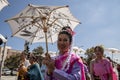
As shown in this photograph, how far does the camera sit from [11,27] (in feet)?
29.4

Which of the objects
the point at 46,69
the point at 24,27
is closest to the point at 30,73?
the point at 24,27

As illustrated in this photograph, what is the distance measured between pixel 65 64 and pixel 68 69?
0.08 m

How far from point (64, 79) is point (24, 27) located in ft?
16.5

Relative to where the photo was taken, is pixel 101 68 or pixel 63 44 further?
pixel 101 68

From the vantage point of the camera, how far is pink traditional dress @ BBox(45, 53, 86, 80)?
3.69 m

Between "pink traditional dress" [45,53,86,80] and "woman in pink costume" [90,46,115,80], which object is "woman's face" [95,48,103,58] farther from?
"pink traditional dress" [45,53,86,80]

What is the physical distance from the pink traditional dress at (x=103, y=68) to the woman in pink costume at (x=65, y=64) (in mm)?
3490

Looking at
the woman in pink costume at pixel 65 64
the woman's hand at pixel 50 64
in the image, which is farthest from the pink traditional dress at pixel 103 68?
the woman's hand at pixel 50 64

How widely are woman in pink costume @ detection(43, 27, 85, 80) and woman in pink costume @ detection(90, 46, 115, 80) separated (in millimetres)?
3358

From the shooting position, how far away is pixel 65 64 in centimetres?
382

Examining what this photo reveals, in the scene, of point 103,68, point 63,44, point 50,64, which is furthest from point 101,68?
point 50,64

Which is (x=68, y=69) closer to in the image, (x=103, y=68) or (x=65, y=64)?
(x=65, y=64)

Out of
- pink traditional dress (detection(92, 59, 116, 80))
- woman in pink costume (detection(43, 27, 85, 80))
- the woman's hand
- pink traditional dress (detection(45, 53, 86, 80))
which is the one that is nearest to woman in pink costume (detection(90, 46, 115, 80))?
pink traditional dress (detection(92, 59, 116, 80))

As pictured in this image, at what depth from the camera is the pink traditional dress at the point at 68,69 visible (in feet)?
12.1
